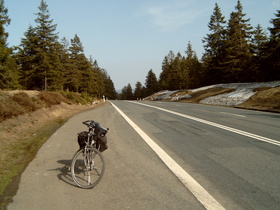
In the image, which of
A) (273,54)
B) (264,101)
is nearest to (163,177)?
(264,101)

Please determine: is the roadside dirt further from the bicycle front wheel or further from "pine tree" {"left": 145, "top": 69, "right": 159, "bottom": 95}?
"pine tree" {"left": 145, "top": 69, "right": 159, "bottom": 95}

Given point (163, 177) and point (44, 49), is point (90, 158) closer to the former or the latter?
point (163, 177)

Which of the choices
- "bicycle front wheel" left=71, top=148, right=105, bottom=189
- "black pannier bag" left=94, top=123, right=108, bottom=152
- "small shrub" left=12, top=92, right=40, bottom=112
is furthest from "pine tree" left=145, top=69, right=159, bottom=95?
"bicycle front wheel" left=71, top=148, right=105, bottom=189

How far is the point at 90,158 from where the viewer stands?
14.7 feet

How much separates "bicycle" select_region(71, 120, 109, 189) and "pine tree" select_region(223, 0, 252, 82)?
45089 millimetres

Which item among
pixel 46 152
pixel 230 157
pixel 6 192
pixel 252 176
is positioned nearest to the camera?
pixel 6 192

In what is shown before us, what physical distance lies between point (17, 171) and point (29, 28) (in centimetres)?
5642

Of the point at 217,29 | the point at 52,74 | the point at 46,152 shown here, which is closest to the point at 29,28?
the point at 52,74

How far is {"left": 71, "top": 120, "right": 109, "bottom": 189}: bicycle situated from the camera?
14.2ft

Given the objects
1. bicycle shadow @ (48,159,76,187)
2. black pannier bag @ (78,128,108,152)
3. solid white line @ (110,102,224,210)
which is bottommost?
solid white line @ (110,102,224,210)

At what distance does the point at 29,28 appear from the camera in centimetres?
5250

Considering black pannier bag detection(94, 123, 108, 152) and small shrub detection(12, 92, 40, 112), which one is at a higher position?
small shrub detection(12, 92, 40, 112)

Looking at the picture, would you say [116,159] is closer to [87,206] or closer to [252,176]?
[87,206]

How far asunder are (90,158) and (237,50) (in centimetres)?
4844
